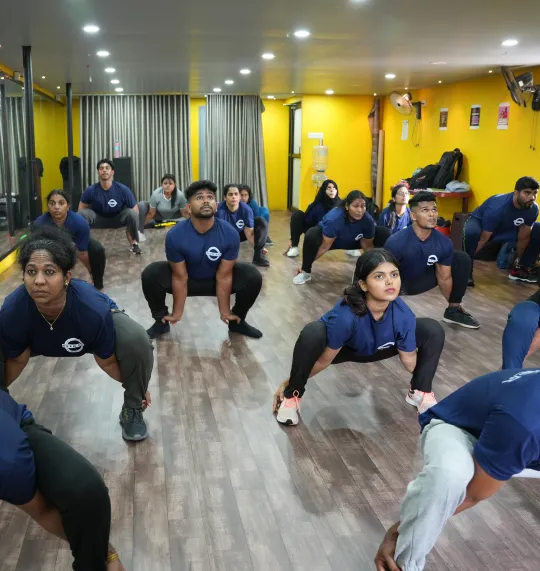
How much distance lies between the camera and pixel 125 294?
5.58 metres

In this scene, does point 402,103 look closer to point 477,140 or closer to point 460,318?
point 477,140

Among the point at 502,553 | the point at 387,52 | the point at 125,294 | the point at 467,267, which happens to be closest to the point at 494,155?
the point at 387,52

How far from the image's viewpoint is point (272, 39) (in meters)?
5.59

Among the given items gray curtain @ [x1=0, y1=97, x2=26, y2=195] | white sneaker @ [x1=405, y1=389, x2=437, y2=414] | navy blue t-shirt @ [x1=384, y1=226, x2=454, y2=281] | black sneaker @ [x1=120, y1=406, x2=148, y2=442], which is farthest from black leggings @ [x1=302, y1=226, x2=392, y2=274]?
gray curtain @ [x1=0, y1=97, x2=26, y2=195]

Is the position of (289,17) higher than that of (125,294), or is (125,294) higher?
(289,17)

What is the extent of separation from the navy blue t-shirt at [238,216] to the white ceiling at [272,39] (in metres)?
1.46

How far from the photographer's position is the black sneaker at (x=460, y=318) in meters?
4.80

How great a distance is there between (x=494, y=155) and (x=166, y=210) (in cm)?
417

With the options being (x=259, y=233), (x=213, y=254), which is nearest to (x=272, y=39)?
(x=259, y=233)

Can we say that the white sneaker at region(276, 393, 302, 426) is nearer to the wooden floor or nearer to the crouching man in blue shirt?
the wooden floor

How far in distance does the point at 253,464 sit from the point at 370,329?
762 mm

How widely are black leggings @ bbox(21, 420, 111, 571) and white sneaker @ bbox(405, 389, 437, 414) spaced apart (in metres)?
1.87

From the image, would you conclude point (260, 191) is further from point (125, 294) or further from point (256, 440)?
point (256, 440)

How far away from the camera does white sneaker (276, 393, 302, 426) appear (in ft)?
10.1
